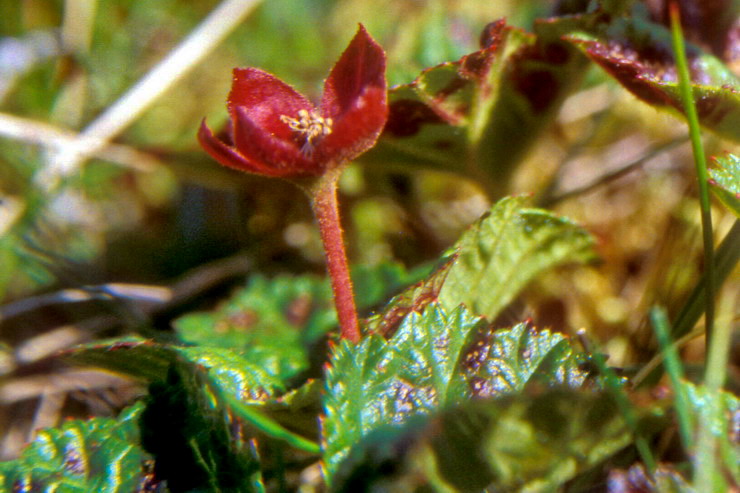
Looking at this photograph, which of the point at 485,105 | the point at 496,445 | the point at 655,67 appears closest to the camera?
the point at 496,445

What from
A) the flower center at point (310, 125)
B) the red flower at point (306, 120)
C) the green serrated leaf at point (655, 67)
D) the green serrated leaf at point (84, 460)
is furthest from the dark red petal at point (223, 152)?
the green serrated leaf at point (655, 67)

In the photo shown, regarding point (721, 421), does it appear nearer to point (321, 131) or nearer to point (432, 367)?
point (432, 367)

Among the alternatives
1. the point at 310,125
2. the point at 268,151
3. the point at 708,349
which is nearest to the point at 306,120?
the point at 310,125

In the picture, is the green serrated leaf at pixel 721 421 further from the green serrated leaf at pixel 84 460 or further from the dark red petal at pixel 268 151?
the green serrated leaf at pixel 84 460

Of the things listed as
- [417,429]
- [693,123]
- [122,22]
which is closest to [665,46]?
[693,123]

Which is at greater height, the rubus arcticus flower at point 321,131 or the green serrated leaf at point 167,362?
the rubus arcticus flower at point 321,131

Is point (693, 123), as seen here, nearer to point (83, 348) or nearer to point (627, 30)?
point (627, 30)

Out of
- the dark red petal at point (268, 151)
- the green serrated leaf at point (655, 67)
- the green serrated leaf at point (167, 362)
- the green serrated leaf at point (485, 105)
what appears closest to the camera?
the dark red petal at point (268, 151)
